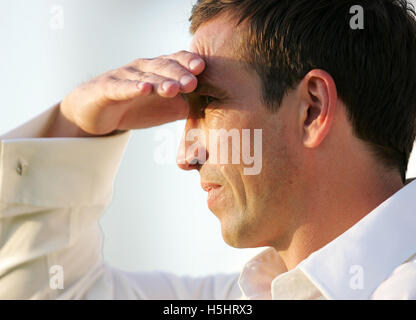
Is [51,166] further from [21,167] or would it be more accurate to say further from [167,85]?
[167,85]

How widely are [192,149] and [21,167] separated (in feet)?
2.09

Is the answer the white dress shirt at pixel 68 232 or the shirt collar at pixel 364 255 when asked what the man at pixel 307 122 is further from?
the white dress shirt at pixel 68 232

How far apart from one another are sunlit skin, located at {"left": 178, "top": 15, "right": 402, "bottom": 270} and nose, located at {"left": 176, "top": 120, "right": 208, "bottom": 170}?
21 millimetres

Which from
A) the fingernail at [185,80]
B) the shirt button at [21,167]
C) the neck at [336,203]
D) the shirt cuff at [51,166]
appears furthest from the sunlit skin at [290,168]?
the shirt button at [21,167]

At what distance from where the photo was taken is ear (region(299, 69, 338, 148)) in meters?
1.33

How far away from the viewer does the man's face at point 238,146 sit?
1.38 metres

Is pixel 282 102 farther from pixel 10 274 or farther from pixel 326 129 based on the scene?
pixel 10 274

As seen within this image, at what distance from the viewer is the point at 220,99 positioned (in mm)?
1407

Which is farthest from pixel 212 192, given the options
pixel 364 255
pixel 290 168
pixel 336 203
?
pixel 364 255

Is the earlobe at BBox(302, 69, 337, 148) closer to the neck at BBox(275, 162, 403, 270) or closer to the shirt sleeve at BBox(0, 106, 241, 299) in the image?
the neck at BBox(275, 162, 403, 270)

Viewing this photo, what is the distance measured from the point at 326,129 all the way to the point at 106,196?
35.6 inches

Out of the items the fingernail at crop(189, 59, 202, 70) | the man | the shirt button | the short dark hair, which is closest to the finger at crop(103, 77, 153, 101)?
the man
